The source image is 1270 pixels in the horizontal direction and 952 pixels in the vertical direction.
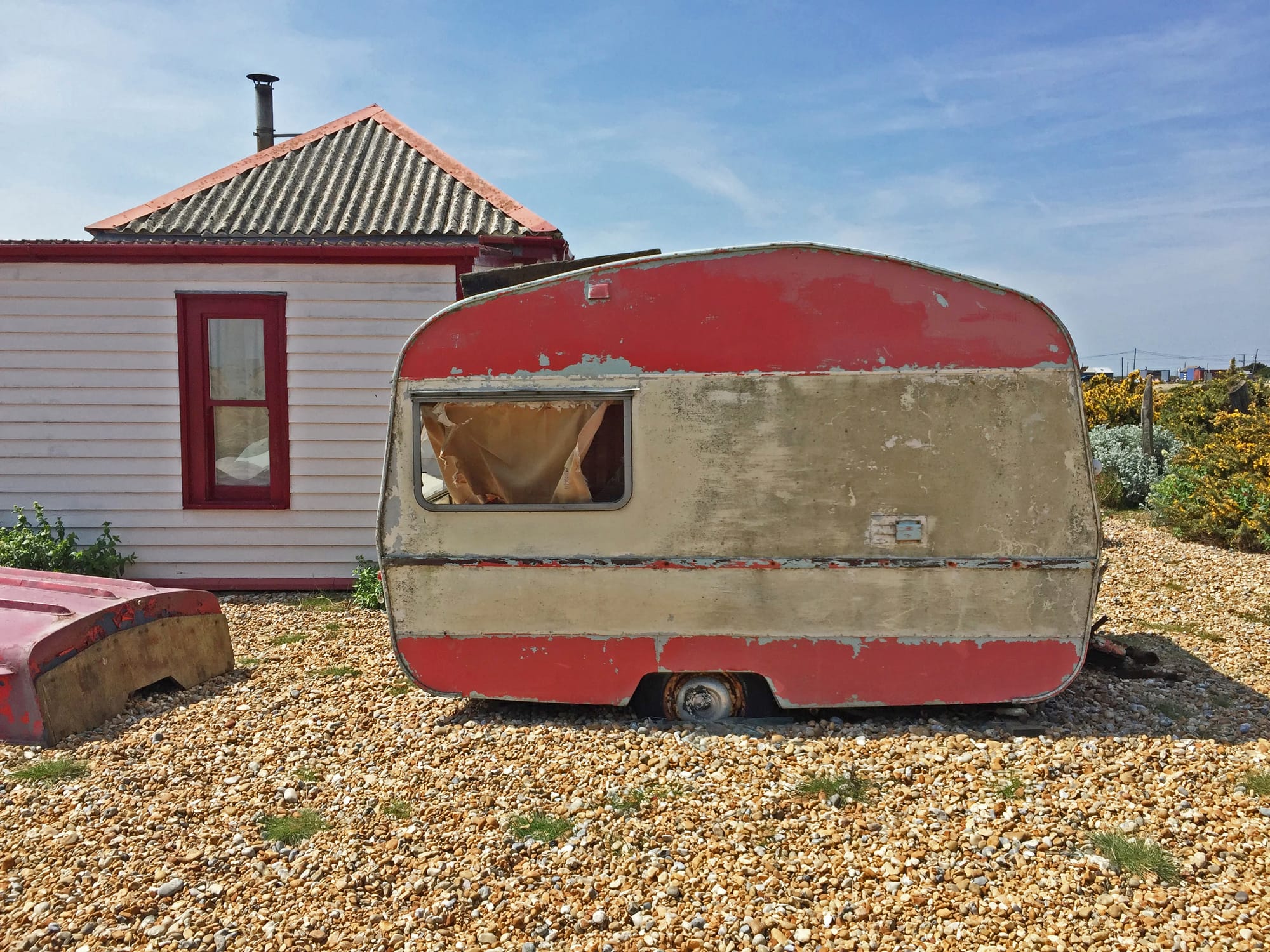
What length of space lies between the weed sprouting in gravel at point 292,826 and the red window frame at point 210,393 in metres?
4.54

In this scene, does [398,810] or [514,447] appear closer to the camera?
[398,810]

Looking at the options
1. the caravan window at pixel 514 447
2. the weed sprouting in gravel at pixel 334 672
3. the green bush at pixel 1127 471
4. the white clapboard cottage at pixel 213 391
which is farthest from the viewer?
the green bush at pixel 1127 471

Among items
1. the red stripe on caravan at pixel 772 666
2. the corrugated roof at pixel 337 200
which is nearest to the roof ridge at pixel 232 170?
the corrugated roof at pixel 337 200

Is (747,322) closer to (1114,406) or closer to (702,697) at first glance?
(702,697)

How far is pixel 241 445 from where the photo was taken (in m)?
8.12

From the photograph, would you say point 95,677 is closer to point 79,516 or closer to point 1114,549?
point 79,516

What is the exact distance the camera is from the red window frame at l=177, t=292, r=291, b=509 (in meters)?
7.86

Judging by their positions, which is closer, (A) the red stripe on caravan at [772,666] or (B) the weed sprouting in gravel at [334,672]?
(A) the red stripe on caravan at [772,666]

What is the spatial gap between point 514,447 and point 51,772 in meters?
2.86

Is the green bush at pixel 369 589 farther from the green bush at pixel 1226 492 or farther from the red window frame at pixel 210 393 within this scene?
the green bush at pixel 1226 492

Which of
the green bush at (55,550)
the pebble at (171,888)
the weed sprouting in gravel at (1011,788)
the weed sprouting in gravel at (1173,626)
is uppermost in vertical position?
the green bush at (55,550)

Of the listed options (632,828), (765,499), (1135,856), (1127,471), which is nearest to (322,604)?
(765,499)

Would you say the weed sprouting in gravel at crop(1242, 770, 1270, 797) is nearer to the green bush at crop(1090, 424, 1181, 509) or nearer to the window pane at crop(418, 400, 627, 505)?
the window pane at crop(418, 400, 627, 505)

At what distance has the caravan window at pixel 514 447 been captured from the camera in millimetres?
4824
